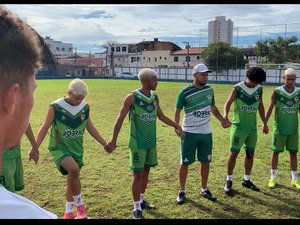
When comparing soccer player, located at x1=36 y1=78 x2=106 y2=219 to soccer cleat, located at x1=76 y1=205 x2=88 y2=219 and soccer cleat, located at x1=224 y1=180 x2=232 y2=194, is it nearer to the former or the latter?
soccer cleat, located at x1=76 y1=205 x2=88 y2=219

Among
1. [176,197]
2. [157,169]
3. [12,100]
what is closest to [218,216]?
[176,197]

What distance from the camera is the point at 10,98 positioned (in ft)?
3.22

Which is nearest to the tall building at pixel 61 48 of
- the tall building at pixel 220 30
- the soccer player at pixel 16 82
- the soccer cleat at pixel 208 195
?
the tall building at pixel 220 30

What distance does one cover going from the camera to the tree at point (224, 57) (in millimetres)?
47281

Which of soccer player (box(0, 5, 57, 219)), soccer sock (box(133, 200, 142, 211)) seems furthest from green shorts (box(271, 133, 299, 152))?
soccer player (box(0, 5, 57, 219))

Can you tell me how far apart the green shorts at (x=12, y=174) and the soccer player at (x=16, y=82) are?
3.18 m

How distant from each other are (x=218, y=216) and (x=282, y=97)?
8.82ft

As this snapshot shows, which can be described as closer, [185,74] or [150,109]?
[150,109]

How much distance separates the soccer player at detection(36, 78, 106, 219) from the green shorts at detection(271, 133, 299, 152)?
11.7 ft

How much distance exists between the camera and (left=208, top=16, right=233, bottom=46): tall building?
54.9 meters

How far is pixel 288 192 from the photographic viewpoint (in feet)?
19.4

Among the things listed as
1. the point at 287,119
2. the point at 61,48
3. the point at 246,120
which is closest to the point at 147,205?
the point at 246,120

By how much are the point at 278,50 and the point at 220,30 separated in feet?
46.7

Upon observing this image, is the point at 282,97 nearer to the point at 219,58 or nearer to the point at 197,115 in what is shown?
the point at 197,115
